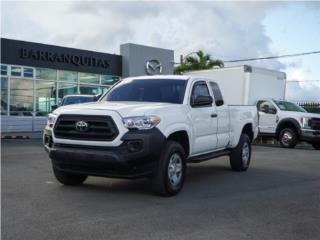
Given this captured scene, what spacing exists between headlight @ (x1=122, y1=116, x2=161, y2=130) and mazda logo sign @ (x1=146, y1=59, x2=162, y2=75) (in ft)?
77.3

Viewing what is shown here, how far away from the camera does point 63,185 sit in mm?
7926

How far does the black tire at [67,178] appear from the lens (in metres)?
7.76

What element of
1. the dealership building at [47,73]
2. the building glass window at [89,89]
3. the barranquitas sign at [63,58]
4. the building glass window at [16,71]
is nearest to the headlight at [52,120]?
the dealership building at [47,73]

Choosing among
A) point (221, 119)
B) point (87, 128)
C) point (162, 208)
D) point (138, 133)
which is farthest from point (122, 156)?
point (221, 119)

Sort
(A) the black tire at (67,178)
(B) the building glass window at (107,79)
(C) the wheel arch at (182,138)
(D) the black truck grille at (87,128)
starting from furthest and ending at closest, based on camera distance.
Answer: (B) the building glass window at (107,79) < (A) the black tire at (67,178) < (C) the wheel arch at (182,138) < (D) the black truck grille at (87,128)

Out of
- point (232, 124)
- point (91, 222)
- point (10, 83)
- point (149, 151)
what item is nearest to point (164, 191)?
point (149, 151)

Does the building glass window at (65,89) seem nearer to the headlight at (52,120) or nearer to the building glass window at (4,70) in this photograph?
the building glass window at (4,70)

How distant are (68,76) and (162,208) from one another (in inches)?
852

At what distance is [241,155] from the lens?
10.3 meters

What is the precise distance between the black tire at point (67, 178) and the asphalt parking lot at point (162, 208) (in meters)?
0.13

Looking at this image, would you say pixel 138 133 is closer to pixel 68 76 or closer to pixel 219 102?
pixel 219 102

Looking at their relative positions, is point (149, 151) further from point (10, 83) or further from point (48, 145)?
point (10, 83)

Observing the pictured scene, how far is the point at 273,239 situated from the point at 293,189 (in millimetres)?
3333

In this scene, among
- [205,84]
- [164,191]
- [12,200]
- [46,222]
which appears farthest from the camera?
[205,84]
